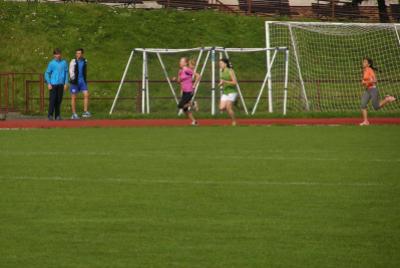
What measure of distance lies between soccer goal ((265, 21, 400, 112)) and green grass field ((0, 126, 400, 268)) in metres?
17.9

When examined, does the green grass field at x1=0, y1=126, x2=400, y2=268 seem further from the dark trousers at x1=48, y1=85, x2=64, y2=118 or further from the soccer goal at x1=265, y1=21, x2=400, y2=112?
the soccer goal at x1=265, y1=21, x2=400, y2=112

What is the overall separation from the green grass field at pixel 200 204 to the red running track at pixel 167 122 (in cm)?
880

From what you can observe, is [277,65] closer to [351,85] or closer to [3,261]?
[351,85]

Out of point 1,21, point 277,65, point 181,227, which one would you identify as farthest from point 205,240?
point 1,21

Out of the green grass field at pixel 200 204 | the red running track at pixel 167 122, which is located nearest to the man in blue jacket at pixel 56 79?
the red running track at pixel 167 122

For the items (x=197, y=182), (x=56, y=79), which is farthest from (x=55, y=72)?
(x=197, y=182)

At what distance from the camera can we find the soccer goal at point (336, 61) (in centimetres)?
4325

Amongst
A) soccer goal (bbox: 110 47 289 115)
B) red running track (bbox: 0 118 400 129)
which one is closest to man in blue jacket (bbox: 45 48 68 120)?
red running track (bbox: 0 118 400 129)

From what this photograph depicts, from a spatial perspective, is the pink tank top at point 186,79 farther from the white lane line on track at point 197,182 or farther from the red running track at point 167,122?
the white lane line on track at point 197,182

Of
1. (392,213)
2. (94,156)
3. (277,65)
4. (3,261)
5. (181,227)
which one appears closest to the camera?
(3,261)

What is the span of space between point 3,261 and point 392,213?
449 centimetres

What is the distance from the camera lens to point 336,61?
4803 centimetres

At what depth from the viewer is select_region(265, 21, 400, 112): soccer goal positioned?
43250 millimetres

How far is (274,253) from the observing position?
11070 mm
